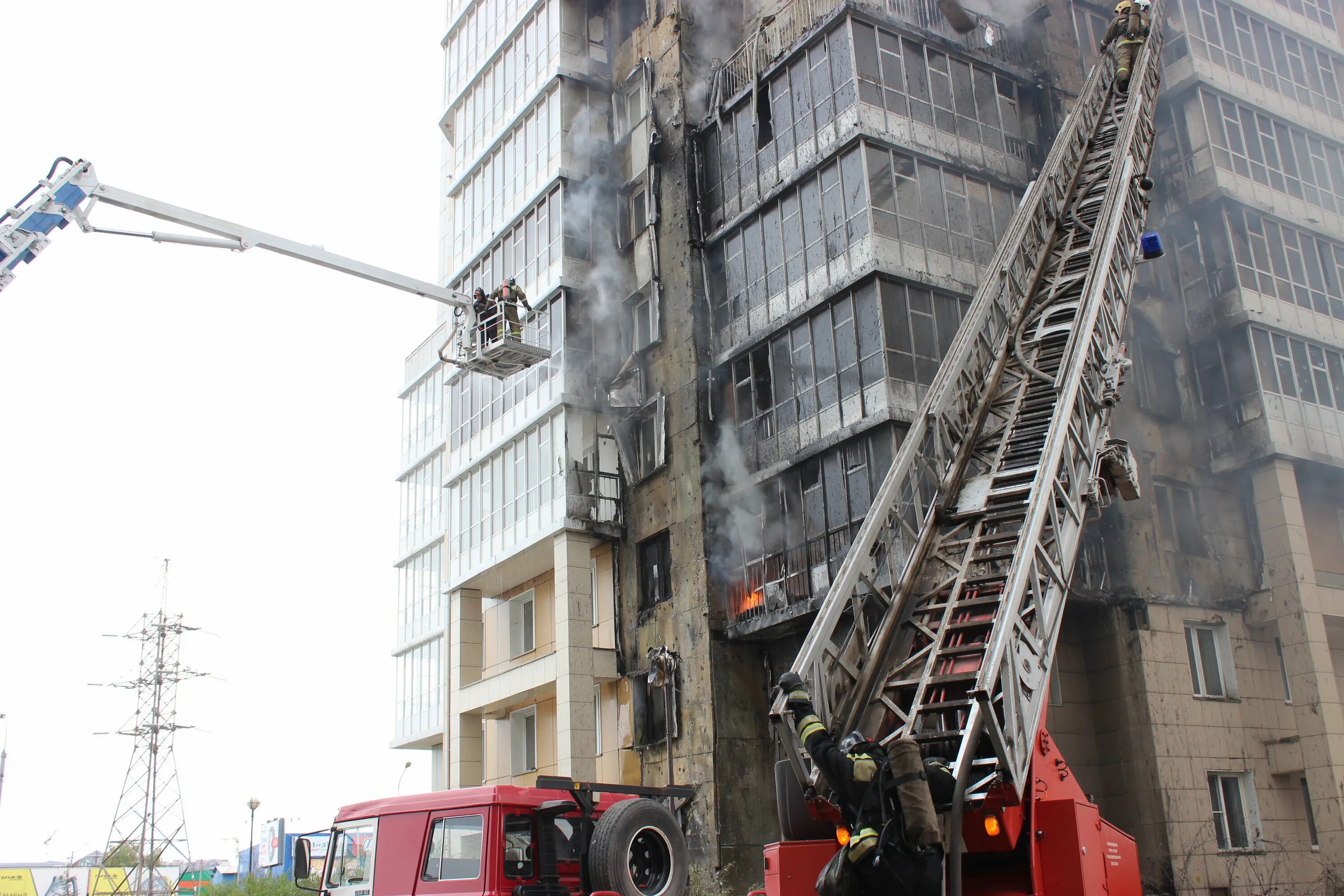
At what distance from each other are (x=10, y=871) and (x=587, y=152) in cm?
7582

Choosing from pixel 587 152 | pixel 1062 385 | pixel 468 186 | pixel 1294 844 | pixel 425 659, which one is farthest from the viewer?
pixel 425 659

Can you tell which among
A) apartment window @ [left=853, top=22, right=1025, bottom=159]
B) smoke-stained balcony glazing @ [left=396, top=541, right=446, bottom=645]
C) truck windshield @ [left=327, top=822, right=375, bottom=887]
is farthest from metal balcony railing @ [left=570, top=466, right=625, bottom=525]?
smoke-stained balcony glazing @ [left=396, top=541, right=446, bottom=645]

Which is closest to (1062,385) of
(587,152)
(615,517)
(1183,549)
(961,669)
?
(961,669)

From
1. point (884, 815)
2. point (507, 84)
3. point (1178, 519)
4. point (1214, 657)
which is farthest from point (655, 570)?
point (884, 815)

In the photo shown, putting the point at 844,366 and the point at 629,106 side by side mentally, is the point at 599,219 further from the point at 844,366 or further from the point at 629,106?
the point at 844,366

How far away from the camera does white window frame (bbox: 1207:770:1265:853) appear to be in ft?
69.8

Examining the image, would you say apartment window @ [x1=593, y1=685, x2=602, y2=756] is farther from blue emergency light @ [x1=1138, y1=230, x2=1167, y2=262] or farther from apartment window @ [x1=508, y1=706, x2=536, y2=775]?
blue emergency light @ [x1=1138, y1=230, x2=1167, y2=262]

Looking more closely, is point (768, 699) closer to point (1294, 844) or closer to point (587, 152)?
point (1294, 844)

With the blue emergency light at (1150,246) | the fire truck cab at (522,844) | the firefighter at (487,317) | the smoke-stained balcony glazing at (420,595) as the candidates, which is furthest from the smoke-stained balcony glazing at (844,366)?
the smoke-stained balcony glazing at (420,595)

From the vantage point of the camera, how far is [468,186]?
107 feet

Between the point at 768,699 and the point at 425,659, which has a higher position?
the point at 425,659

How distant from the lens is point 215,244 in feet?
63.2

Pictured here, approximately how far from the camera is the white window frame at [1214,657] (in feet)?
73.3

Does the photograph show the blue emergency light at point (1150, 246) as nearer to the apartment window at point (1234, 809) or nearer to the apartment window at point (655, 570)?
the apartment window at point (1234, 809)
